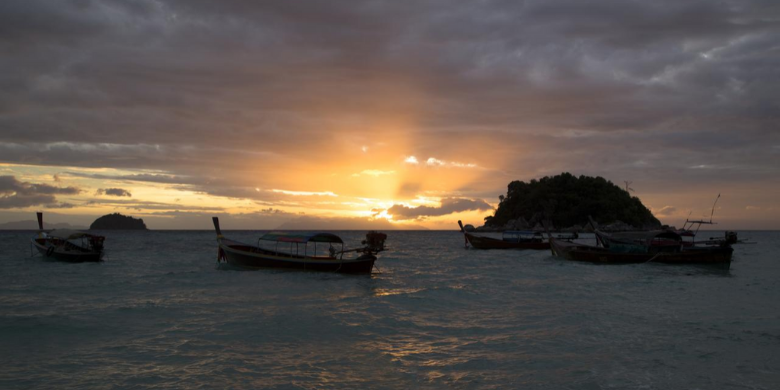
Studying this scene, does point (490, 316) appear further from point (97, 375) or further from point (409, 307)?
point (97, 375)

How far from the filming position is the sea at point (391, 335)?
31.3ft

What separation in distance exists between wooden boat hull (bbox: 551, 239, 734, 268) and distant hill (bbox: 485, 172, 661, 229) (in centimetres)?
9962

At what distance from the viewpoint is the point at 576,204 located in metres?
143

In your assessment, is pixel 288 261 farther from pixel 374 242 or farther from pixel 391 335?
pixel 391 335

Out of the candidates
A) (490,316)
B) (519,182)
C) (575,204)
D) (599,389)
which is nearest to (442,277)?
(490,316)

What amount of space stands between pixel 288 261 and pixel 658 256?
25.2m

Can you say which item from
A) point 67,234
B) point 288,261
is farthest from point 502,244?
point 67,234

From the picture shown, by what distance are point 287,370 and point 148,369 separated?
9.06 feet

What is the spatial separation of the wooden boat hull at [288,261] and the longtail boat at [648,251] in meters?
18.4

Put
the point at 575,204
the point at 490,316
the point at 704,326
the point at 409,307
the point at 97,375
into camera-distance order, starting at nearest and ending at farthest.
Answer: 1. the point at 97,375
2. the point at 704,326
3. the point at 490,316
4. the point at 409,307
5. the point at 575,204

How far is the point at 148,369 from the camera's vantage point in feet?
33.1

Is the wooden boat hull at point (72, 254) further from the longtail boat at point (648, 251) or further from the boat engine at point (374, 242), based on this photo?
the longtail boat at point (648, 251)

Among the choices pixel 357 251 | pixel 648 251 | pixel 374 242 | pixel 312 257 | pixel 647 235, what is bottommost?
pixel 312 257

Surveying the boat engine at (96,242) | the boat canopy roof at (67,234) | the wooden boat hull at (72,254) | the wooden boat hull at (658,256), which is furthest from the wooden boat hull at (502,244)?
the boat canopy roof at (67,234)
